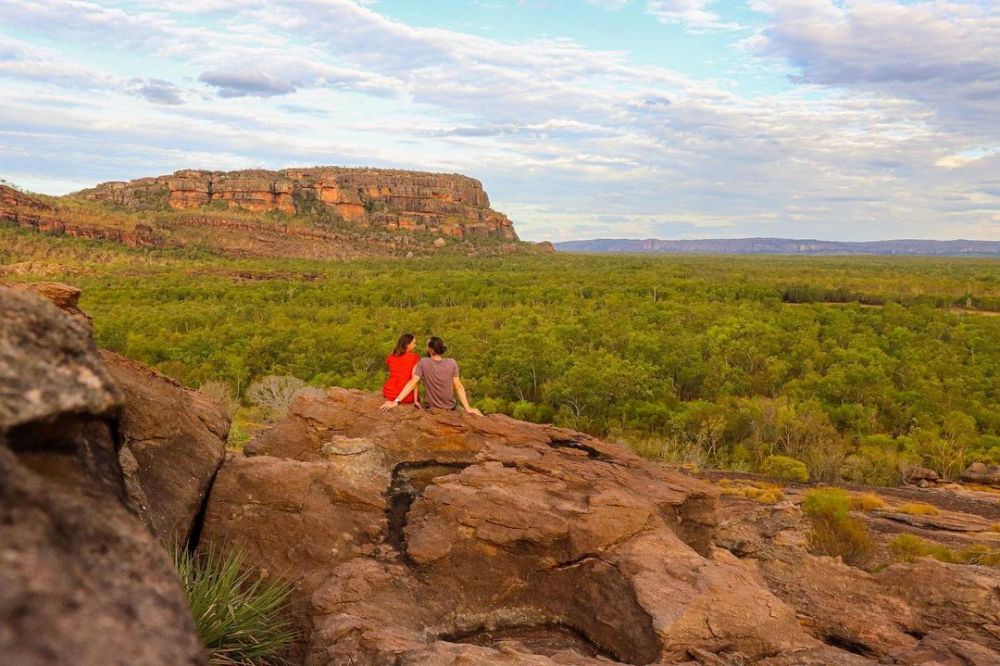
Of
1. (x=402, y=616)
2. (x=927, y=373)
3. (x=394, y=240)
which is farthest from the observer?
(x=394, y=240)

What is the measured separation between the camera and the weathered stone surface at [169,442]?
610 centimetres

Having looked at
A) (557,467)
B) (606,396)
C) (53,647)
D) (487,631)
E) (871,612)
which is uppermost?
(53,647)

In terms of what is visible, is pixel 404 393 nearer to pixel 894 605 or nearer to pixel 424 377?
pixel 424 377

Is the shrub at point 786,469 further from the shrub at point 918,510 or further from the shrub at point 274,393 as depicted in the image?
the shrub at point 274,393

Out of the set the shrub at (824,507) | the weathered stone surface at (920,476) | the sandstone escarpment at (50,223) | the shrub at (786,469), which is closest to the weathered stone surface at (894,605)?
the shrub at (824,507)

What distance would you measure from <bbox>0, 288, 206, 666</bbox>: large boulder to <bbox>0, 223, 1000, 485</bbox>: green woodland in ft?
91.8

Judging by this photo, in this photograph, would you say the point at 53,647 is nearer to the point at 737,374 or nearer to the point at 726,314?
the point at 737,374

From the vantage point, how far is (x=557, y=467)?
7863 millimetres

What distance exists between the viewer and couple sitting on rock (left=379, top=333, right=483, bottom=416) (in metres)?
8.21

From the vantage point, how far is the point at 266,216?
160 metres

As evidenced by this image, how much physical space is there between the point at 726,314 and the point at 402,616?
5905 centimetres

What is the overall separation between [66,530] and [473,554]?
4.82 m

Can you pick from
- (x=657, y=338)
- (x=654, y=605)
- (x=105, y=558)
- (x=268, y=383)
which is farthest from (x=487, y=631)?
(x=657, y=338)

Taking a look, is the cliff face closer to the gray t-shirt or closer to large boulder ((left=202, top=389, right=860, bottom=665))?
the gray t-shirt
